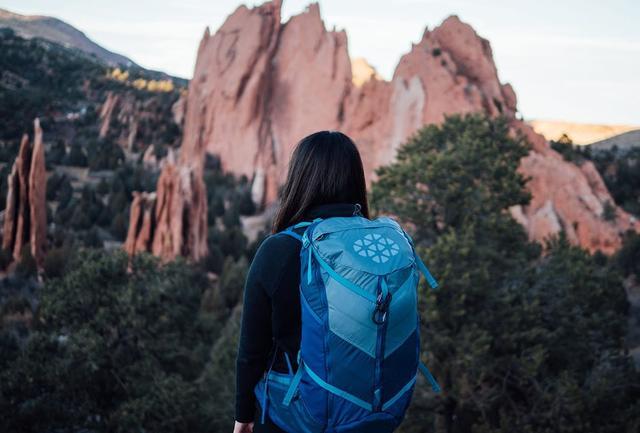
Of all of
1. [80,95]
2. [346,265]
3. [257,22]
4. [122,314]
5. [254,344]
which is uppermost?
[257,22]

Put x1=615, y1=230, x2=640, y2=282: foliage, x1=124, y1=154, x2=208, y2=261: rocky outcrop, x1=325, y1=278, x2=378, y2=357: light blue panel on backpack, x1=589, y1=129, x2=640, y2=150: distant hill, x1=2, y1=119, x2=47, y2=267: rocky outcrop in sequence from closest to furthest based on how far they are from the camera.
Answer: x1=325, y1=278, x2=378, y2=357: light blue panel on backpack, x1=2, y1=119, x2=47, y2=267: rocky outcrop, x1=615, y1=230, x2=640, y2=282: foliage, x1=124, y1=154, x2=208, y2=261: rocky outcrop, x1=589, y1=129, x2=640, y2=150: distant hill

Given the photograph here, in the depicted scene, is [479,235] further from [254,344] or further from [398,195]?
[254,344]

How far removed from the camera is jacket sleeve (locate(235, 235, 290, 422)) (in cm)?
203

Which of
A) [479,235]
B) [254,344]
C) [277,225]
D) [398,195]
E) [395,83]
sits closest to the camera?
[254,344]

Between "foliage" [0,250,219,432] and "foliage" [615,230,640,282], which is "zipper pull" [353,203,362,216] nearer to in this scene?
"foliage" [0,250,219,432]

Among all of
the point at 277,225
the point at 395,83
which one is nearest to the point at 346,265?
the point at 277,225

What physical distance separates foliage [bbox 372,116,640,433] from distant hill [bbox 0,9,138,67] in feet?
297

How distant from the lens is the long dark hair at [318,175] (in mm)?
2195

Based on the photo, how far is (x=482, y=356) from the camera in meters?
9.30

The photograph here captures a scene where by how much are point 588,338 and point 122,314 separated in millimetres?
8479

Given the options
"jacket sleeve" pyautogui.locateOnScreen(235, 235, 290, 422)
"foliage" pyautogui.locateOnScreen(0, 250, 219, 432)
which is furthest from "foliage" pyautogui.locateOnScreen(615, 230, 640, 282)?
"jacket sleeve" pyautogui.locateOnScreen(235, 235, 290, 422)

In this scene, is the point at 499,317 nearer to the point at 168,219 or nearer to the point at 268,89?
the point at 168,219

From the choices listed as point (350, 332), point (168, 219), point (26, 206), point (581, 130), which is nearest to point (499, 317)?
point (350, 332)

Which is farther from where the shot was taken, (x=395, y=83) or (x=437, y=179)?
(x=395, y=83)
